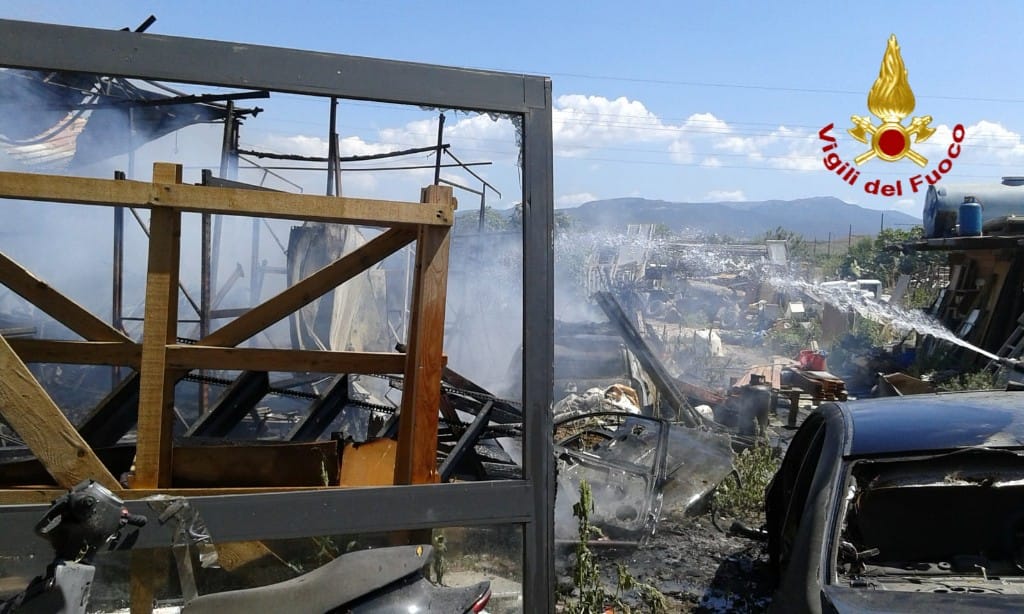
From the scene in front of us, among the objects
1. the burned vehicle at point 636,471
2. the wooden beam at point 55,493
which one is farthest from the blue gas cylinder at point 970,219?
the wooden beam at point 55,493

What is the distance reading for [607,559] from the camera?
17.3ft

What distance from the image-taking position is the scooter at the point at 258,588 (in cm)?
178

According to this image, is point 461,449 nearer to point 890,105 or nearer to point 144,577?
point 144,577

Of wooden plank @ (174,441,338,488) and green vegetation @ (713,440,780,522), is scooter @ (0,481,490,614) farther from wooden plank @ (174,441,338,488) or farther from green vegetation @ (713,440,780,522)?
green vegetation @ (713,440,780,522)

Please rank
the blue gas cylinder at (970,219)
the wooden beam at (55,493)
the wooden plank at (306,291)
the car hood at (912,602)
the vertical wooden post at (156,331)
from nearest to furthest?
the wooden beam at (55,493) < the vertical wooden post at (156,331) < the wooden plank at (306,291) < the car hood at (912,602) < the blue gas cylinder at (970,219)

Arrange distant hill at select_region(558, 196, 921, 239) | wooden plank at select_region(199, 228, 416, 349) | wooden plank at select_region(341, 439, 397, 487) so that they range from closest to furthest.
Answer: wooden plank at select_region(199, 228, 416, 349)
wooden plank at select_region(341, 439, 397, 487)
distant hill at select_region(558, 196, 921, 239)

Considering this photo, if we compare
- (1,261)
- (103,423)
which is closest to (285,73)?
(1,261)

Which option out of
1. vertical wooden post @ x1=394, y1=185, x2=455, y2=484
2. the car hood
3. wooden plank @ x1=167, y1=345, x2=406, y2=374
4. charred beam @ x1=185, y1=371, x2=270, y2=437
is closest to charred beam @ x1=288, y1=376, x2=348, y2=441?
charred beam @ x1=185, y1=371, x2=270, y2=437

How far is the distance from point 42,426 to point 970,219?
15612mm

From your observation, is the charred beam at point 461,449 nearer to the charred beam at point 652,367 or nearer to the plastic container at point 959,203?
the charred beam at point 652,367

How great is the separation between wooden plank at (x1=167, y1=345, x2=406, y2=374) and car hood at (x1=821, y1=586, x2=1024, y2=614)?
1857mm

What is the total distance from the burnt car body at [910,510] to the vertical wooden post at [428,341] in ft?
5.57

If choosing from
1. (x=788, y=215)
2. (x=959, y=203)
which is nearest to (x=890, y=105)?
(x=959, y=203)

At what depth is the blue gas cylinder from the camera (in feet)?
46.3
